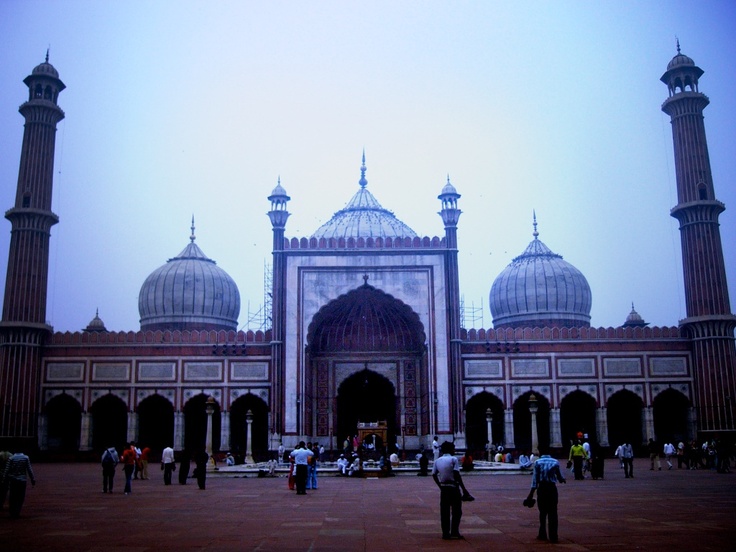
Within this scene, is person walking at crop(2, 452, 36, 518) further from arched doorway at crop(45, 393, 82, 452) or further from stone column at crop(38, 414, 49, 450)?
arched doorway at crop(45, 393, 82, 452)

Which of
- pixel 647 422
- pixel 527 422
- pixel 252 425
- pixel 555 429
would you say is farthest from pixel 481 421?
pixel 252 425

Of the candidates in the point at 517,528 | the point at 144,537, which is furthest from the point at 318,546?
the point at 517,528

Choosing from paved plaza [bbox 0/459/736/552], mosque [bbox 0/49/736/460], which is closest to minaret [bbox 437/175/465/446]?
mosque [bbox 0/49/736/460]

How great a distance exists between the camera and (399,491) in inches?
549

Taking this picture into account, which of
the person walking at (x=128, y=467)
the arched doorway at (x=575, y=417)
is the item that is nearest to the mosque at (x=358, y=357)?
the arched doorway at (x=575, y=417)

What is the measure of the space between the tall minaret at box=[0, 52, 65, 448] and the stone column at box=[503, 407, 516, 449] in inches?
616

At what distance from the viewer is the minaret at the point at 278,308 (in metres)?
26.8

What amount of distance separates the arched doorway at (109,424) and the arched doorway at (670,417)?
19.0 m

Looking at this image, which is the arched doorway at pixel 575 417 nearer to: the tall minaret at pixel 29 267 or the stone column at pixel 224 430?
the stone column at pixel 224 430

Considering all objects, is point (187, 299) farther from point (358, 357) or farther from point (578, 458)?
point (578, 458)

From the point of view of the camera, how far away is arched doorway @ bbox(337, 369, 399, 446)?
94.9 feet

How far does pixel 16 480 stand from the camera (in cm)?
980

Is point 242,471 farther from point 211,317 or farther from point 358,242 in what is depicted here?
point 211,317

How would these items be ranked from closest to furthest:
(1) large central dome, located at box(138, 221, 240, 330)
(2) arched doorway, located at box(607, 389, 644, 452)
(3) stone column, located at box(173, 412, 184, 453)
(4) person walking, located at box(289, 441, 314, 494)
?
(4) person walking, located at box(289, 441, 314, 494) → (3) stone column, located at box(173, 412, 184, 453) → (2) arched doorway, located at box(607, 389, 644, 452) → (1) large central dome, located at box(138, 221, 240, 330)
